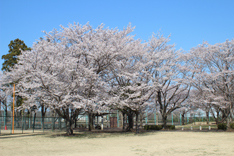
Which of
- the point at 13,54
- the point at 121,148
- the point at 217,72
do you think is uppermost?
the point at 13,54

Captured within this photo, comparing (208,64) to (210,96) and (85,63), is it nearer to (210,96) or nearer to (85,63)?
(210,96)

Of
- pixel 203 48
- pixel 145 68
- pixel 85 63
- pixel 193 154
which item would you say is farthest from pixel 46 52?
pixel 203 48

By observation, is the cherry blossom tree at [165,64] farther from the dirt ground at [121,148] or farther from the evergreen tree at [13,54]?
the evergreen tree at [13,54]

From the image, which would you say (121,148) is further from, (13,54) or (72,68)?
(13,54)

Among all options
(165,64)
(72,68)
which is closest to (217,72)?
(165,64)

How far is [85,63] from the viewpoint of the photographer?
23.6 metres

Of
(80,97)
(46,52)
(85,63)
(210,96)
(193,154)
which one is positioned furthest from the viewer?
(210,96)

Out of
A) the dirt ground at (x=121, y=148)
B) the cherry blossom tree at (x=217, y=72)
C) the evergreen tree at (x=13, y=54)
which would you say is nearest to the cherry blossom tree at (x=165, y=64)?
the cherry blossom tree at (x=217, y=72)

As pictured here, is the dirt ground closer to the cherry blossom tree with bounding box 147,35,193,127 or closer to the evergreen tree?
the cherry blossom tree with bounding box 147,35,193,127

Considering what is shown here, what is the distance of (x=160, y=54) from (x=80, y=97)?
525 inches

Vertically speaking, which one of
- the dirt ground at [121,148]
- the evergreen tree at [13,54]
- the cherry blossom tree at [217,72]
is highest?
the evergreen tree at [13,54]

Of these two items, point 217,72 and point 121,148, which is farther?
point 217,72

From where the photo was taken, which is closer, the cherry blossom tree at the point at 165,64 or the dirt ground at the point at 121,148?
the dirt ground at the point at 121,148

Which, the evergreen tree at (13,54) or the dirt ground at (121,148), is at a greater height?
the evergreen tree at (13,54)
